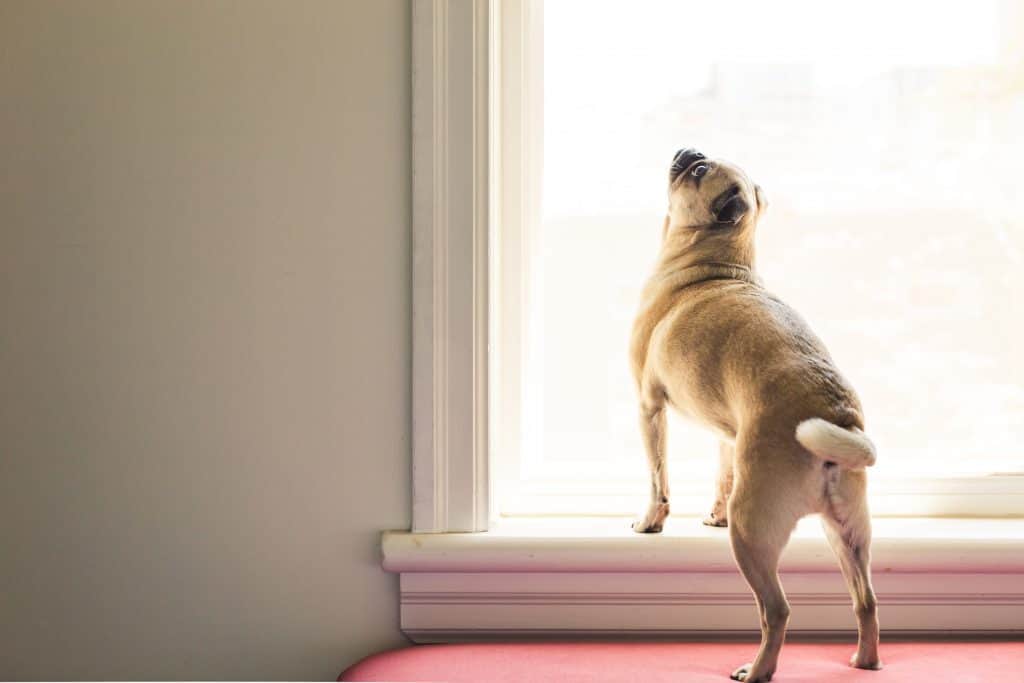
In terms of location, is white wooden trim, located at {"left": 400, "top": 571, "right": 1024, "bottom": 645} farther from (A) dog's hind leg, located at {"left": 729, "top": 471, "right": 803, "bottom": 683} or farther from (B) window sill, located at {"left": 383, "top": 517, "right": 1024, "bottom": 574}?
(A) dog's hind leg, located at {"left": 729, "top": 471, "right": 803, "bottom": 683}

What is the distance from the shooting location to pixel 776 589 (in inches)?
43.5

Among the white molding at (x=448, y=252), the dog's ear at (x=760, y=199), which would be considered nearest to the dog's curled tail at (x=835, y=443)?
the dog's ear at (x=760, y=199)

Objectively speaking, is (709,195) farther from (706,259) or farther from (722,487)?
(722,487)

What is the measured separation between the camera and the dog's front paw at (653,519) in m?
1.35

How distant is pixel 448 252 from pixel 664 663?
57cm

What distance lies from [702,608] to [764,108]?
0.71 meters

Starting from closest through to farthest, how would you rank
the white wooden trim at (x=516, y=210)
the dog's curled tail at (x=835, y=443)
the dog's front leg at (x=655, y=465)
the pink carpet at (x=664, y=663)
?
the dog's curled tail at (x=835, y=443), the pink carpet at (x=664, y=663), the dog's front leg at (x=655, y=465), the white wooden trim at (x=516, y=210)

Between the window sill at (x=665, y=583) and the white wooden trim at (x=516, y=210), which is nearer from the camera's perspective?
the window sill at (x=665, y=583)

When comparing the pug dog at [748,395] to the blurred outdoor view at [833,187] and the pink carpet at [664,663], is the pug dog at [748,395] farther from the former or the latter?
the blurred outdoor view at [833,187]

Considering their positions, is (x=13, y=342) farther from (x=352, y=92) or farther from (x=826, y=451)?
(x=826, y=451)

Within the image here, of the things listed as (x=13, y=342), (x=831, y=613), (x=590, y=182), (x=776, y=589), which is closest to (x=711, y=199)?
(x=590, y=182)

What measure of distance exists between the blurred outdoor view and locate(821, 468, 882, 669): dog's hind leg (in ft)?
1.28

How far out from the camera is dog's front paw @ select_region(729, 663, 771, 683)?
3.72 ft

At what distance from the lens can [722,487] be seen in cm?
138
